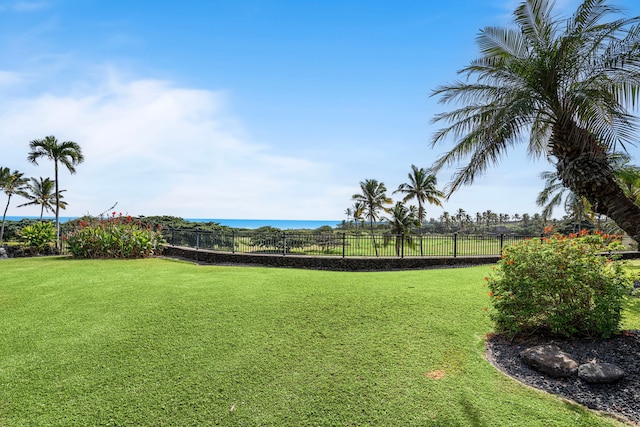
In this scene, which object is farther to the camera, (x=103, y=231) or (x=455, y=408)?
(x=103, y=231)

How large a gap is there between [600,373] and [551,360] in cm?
44

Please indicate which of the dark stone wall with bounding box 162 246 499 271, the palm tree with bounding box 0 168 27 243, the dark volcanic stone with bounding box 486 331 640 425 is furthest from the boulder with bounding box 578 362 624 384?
the palm tree with bounding box 0 168 27 243

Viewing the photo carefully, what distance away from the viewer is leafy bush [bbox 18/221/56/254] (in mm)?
16375

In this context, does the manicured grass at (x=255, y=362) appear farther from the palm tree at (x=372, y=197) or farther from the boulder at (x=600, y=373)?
the palm tree at (x=372, y=197)

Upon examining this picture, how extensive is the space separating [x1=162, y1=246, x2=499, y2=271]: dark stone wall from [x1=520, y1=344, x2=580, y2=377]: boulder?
8057 mm

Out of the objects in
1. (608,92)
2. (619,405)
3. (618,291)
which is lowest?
(619,405)

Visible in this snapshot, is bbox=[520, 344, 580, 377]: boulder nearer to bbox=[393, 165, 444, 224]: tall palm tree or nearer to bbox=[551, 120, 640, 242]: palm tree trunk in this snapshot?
bbox=[551, 120, 640, 242]: palm tree trunk

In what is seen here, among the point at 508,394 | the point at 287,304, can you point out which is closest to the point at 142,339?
the point at 287,304

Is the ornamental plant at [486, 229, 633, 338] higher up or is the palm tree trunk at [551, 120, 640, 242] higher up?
the palm tree trunk at [551, 120, 640, 242]

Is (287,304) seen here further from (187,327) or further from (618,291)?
(618,291)

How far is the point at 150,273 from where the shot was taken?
31.0ft

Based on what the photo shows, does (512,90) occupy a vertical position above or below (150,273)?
above

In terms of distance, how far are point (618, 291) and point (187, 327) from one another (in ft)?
20.1

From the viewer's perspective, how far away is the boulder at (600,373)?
11.8 ft
